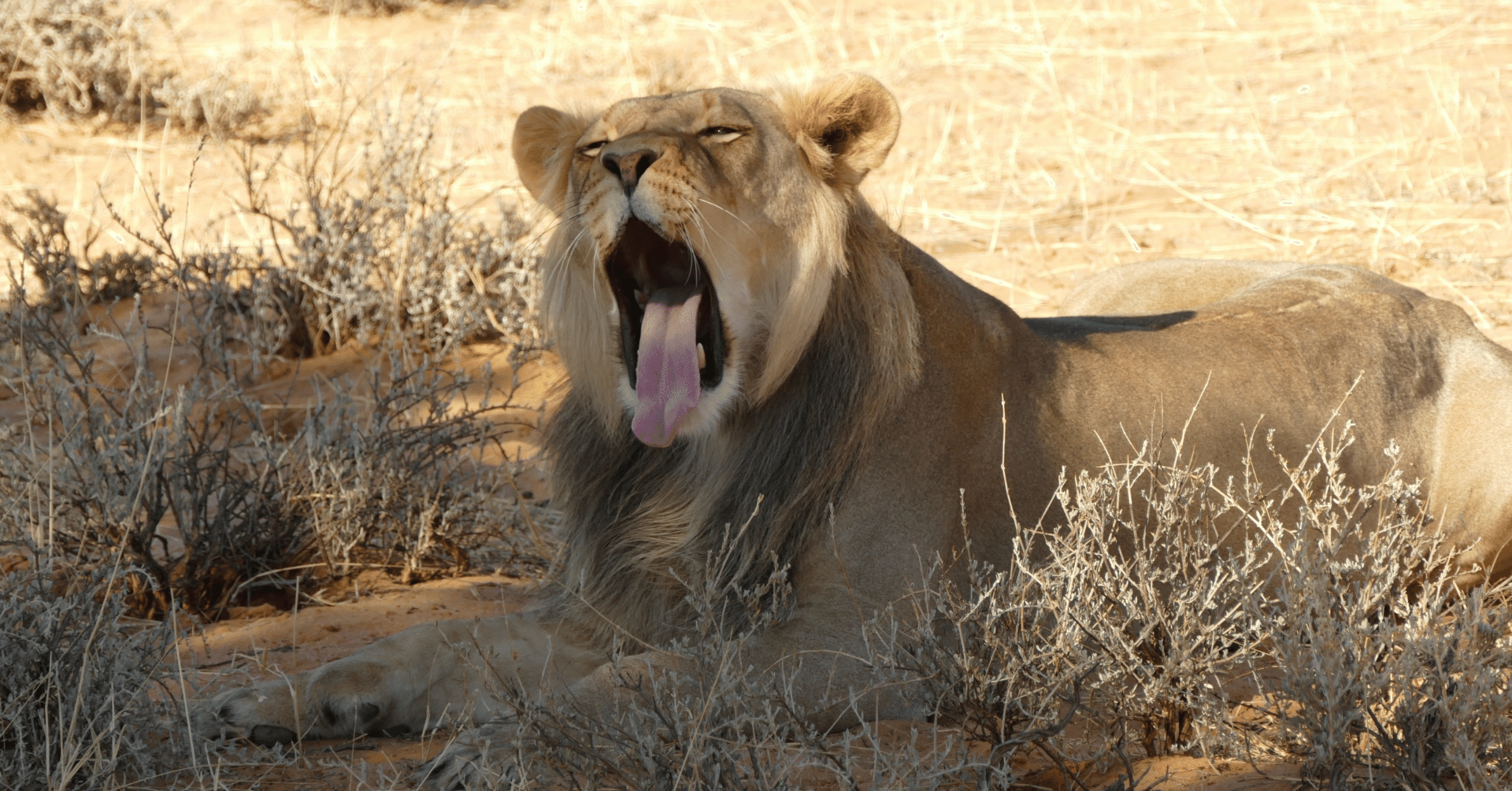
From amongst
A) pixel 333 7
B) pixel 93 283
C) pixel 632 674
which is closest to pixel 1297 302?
pixel 632 674

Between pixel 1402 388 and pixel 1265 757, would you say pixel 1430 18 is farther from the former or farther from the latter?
pixel 1265 757

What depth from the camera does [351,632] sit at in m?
4.35

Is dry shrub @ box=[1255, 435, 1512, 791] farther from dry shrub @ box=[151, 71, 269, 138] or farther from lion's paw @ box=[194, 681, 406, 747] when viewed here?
dry shrub @ box=[151, 71, 269, 138]

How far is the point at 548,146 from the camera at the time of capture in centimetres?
399

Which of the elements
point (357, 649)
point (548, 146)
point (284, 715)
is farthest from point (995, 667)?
point (357, 649)

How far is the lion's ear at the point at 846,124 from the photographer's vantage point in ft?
11.8

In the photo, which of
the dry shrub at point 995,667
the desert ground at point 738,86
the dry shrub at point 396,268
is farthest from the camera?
the dry shrub at point 396,268

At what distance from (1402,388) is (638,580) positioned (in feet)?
8.63

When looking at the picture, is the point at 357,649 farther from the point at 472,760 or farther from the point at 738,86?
the point at 738,86

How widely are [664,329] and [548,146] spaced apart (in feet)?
2.35

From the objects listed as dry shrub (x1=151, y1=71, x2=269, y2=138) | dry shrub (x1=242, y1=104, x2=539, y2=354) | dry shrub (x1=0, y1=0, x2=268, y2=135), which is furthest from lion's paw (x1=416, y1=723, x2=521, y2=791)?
dry shrub (x1=0, y1=0, x2=268, y2=135)

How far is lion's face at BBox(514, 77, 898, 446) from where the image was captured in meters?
3.49

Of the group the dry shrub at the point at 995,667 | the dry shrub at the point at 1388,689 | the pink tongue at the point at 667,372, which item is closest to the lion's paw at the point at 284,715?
the pink tongue at the point at 667,372

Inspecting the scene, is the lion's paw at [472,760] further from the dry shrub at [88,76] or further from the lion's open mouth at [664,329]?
the dry shrub at [88,76]
